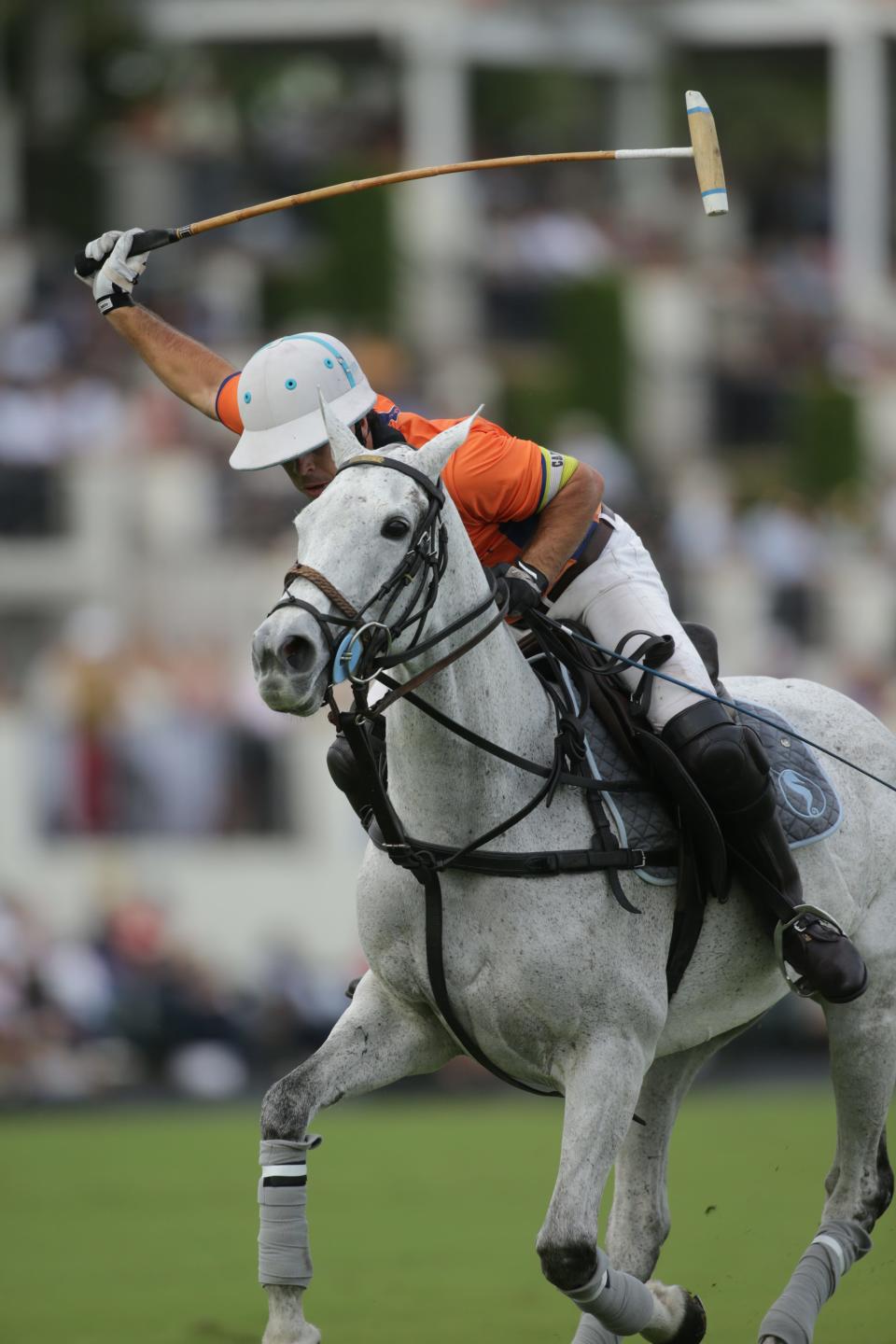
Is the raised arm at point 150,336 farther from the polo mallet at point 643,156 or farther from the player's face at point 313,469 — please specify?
the player's face at point 313,469

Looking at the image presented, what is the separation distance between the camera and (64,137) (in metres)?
25.0

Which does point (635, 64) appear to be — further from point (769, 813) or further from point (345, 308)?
point (769, 813)

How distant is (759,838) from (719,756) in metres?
0.33

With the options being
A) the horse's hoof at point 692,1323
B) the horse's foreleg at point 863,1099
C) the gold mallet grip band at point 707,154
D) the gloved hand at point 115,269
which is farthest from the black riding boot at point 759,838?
the gloved hand at point 115,269

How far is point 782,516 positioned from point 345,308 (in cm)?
511

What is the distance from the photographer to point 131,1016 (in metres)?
13.7

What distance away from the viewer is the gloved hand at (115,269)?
6.40 meters

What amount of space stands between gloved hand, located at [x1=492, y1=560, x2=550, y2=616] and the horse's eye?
0.48 meters

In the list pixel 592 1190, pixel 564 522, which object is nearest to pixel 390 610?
pixel 564 522

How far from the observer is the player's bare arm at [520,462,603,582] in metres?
5.87

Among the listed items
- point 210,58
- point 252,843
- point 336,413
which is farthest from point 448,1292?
point 210,58

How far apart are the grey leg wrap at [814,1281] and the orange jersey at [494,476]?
2115mm

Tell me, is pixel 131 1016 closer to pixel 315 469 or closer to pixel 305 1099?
pixel 305 1099

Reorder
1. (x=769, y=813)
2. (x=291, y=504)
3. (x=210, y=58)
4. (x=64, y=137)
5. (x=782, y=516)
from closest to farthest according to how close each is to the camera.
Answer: (x=769, y=813), (x=291, y=504), (x=782, y=516), (x=64, y=137), (x=210, y=58)
